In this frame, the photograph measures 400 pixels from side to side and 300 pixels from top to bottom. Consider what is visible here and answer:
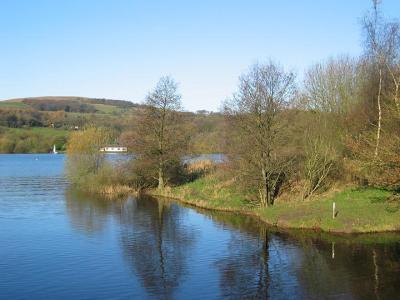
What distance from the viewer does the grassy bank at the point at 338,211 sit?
30359mm

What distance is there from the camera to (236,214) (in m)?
39.0

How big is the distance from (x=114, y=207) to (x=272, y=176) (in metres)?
15.4

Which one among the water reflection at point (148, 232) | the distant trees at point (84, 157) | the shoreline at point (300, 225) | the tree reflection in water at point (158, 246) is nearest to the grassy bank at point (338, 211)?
the shoreline at point (300, 225)

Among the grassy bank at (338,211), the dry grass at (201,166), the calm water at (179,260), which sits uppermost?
the dry grass at (201,166)

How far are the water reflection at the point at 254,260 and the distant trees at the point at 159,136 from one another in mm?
16614

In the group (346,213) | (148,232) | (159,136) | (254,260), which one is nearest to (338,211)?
(346,213)

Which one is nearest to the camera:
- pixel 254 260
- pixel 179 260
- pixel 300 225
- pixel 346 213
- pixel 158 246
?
pixel 254 260

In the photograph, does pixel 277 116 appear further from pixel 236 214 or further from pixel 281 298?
pixel 281 298

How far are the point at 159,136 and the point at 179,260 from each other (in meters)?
29.5

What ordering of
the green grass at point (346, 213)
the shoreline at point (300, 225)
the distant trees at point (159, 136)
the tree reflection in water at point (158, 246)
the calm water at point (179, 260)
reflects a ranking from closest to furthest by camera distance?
the calm water at point (179, 260), the tree reflection in water at point (158, 246), the shoreline at point (300, 225), the green grass at point (346, 213), the distant trees at point (159, 136)

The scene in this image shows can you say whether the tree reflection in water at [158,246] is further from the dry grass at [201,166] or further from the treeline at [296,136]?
the dry grass at [201,166]

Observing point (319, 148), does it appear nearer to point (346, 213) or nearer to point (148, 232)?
point (346, 213)

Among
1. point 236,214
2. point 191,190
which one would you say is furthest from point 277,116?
point 191,190

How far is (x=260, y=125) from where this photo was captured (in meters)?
36.7
